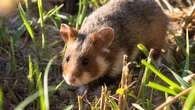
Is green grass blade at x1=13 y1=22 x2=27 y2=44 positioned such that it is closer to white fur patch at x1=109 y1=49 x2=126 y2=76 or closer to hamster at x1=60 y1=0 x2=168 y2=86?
hamster at x1=60 y1=0 x2=168 y2=86

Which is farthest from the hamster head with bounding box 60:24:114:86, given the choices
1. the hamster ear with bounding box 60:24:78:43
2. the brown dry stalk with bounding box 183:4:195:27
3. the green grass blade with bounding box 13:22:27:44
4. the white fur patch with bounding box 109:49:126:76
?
the brown dry stalk with bounding box 183:4:195:27

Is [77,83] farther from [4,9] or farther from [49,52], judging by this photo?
[4,9]

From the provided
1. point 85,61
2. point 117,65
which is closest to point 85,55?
point 85,61

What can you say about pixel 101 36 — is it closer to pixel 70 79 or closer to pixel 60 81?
pixel 70 79

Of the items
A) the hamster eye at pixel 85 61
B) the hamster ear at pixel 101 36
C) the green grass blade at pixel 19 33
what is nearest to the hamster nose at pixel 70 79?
the hamster eye at pixel 85 61

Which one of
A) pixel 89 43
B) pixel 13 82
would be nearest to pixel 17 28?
pixel 13 82

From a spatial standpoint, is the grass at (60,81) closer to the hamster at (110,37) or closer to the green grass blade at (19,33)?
the green grass blade at (19,33)

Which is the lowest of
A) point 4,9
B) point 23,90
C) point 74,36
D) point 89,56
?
point 23,90
